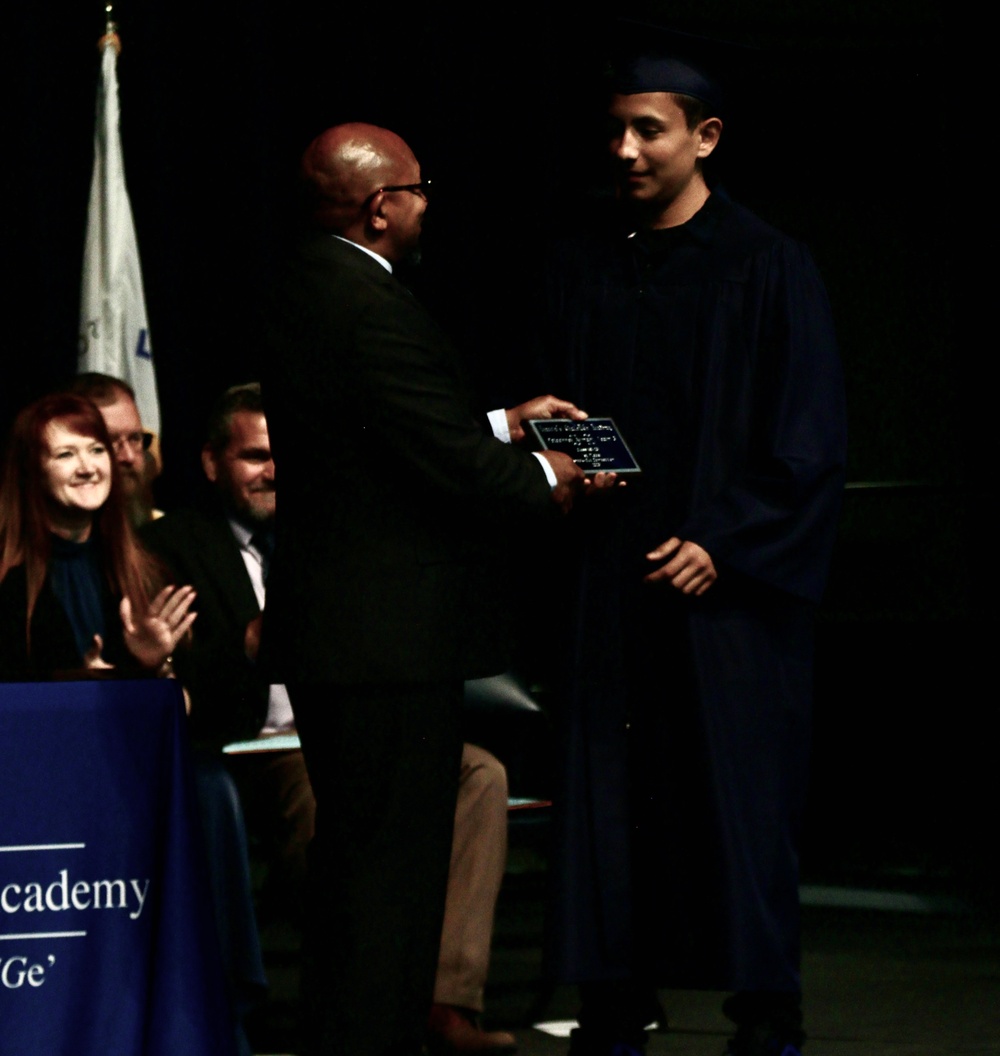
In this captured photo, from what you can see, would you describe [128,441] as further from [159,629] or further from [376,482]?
[376,482]

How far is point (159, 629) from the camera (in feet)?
13.1

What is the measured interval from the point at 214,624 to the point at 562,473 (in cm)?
150

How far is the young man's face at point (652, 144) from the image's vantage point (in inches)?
142

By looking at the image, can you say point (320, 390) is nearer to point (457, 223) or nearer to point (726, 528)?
point (726, 528)

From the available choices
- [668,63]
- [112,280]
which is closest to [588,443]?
[668,63]

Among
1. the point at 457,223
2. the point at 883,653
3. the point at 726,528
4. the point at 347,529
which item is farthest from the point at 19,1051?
the point at 457,223

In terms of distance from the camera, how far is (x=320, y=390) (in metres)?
3.46

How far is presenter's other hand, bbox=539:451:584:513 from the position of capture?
138 inches

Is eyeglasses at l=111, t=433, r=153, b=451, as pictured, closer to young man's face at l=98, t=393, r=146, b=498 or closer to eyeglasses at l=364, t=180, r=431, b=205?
young man's face at l=98, t=393, r=146, b=498

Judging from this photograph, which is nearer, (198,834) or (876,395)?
(198,834)

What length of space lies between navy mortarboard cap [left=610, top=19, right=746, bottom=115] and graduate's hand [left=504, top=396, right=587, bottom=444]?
55cm

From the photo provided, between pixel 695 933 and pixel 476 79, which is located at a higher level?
pixel 476 79

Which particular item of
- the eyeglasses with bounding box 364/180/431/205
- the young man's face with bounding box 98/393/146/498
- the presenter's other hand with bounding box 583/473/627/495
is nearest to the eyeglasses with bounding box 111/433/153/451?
the young man's face with bounding box 98/393/146/498

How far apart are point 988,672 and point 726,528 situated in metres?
3.16
